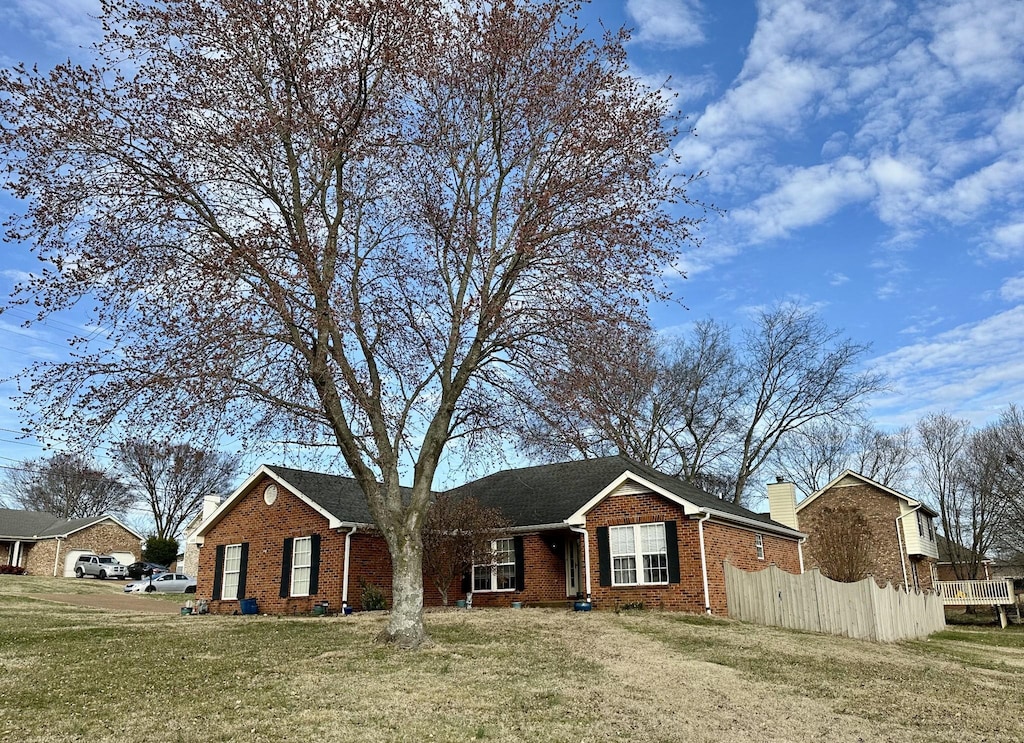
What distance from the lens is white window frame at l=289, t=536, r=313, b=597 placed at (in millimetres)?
21953

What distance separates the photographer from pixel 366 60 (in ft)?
42.7

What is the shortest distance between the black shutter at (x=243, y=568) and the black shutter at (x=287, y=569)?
1762mm

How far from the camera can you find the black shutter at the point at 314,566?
21547mm

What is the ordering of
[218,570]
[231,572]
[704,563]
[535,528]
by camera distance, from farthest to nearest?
1. [218,570]
2. [231,572]
3. [535,528]
4. [704,563]

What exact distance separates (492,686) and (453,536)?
35.4 feet

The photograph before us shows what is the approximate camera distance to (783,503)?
95.8 ft

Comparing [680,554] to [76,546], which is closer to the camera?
[680,554]

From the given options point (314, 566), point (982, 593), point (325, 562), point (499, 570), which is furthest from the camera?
point (982, 593)

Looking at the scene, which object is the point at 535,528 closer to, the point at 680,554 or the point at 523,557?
the point at 523,557

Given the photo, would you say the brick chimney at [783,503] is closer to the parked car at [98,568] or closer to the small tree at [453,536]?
the small tree at [453,536]

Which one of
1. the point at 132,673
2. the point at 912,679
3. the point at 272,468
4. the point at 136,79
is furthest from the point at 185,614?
the point at 912,679

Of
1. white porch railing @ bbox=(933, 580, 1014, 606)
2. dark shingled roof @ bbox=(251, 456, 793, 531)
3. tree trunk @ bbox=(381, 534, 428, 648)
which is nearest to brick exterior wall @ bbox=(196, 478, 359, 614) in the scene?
dark shingled roof @ bbox=(251, 456, 793, 531)

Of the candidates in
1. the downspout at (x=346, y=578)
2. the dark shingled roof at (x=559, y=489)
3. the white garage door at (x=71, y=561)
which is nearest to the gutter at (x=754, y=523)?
the dark shingled roof at (x=559, y=489)

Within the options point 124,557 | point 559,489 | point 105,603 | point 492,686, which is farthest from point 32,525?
point 492,686
